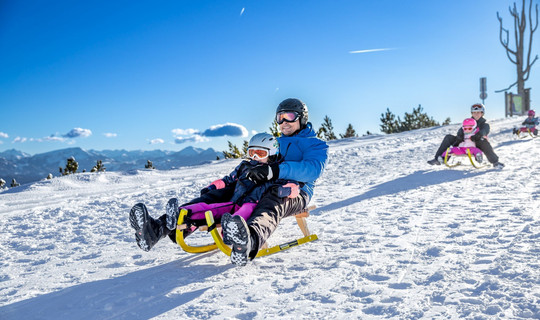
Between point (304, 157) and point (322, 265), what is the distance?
3.58 feet

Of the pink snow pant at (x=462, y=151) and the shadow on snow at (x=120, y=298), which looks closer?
the shadow on snow at (x=120, y=298)

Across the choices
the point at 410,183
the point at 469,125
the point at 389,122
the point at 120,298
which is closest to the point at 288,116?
the point at 120,298

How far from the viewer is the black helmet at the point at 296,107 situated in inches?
154

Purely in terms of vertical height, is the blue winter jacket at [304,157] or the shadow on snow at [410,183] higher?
the blue winter jacket at [304,157]

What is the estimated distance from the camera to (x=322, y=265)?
3068 millimetres

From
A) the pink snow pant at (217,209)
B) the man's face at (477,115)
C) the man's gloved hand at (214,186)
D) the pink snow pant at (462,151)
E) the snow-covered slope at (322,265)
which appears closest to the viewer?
the snow-covered slope at (322,265)

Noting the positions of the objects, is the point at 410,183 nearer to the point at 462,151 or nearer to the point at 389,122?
the point at 462,151

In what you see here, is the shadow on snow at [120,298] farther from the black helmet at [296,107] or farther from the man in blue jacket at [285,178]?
the black helmet at [296,107]

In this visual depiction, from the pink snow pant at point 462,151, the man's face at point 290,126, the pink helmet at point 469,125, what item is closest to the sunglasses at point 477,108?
the pink helmet at point 469,125

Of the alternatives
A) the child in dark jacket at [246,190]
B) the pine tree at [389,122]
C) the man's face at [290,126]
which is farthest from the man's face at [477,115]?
the pine tree at [389,122]

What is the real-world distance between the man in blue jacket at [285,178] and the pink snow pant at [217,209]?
0.07 metres

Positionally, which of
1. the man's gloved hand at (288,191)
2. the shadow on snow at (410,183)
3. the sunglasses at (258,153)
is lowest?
the shadow on snow at (410,183)

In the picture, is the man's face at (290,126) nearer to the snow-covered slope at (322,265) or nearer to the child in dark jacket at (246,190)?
the child in dark jacket at (246,190)

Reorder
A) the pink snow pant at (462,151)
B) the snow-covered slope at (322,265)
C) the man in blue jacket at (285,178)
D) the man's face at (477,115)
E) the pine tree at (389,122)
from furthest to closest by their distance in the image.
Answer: the pine tree at (389,122)
the man's face at (477,115)
the pink snow pant at (462,151)
the man in blue jacket at (285,178)
the snow-covered slope at (322,265)
